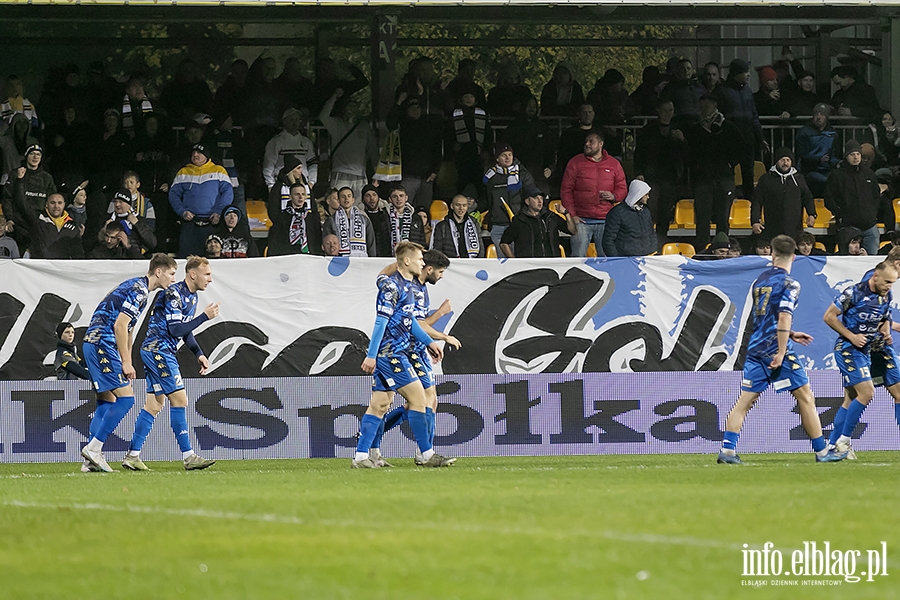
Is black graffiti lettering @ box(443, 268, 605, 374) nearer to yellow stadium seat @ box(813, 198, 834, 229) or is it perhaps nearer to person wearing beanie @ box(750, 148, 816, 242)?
person wearing beanie @ box(750, 148, 816, 242)

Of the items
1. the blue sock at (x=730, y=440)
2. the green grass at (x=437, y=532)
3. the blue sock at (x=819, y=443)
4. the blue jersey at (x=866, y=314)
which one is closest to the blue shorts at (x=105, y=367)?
the green grass at (x=437, y=532)

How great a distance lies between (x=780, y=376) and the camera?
12.7 m

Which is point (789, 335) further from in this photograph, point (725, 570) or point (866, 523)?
point (725, 570)

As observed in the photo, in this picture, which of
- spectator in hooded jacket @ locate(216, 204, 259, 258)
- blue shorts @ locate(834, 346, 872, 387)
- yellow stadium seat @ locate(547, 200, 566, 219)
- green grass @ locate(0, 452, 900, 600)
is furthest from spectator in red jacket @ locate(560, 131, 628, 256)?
green grass @ locate(0, 452, 900, 600)

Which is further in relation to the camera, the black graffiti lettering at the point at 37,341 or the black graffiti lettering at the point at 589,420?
the black graffiti lettering at the point at 37,341

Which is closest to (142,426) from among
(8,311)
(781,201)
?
(8,311)

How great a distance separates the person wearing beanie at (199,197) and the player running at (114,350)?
5536 mm

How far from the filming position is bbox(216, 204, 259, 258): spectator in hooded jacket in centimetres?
1886

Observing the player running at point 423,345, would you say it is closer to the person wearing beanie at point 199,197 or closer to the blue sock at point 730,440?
the blue sock at point 730,440

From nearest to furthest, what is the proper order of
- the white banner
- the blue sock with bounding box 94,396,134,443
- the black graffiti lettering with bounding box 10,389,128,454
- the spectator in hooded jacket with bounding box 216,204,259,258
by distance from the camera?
1. the blue sock with bounding box 94,396,134,443
2. the black graffiti lettering with bounding box 10,389,128,454
3. the white banner
4. the spectator in hooded jacket with bounding box 216,204,259,258

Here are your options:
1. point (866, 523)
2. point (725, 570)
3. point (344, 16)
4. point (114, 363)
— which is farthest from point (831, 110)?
point (725, 570)

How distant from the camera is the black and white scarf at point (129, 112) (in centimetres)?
2036

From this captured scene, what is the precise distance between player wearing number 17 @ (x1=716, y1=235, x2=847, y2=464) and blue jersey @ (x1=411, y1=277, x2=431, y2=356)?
3.02m

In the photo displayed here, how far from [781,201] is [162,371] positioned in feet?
35.8
